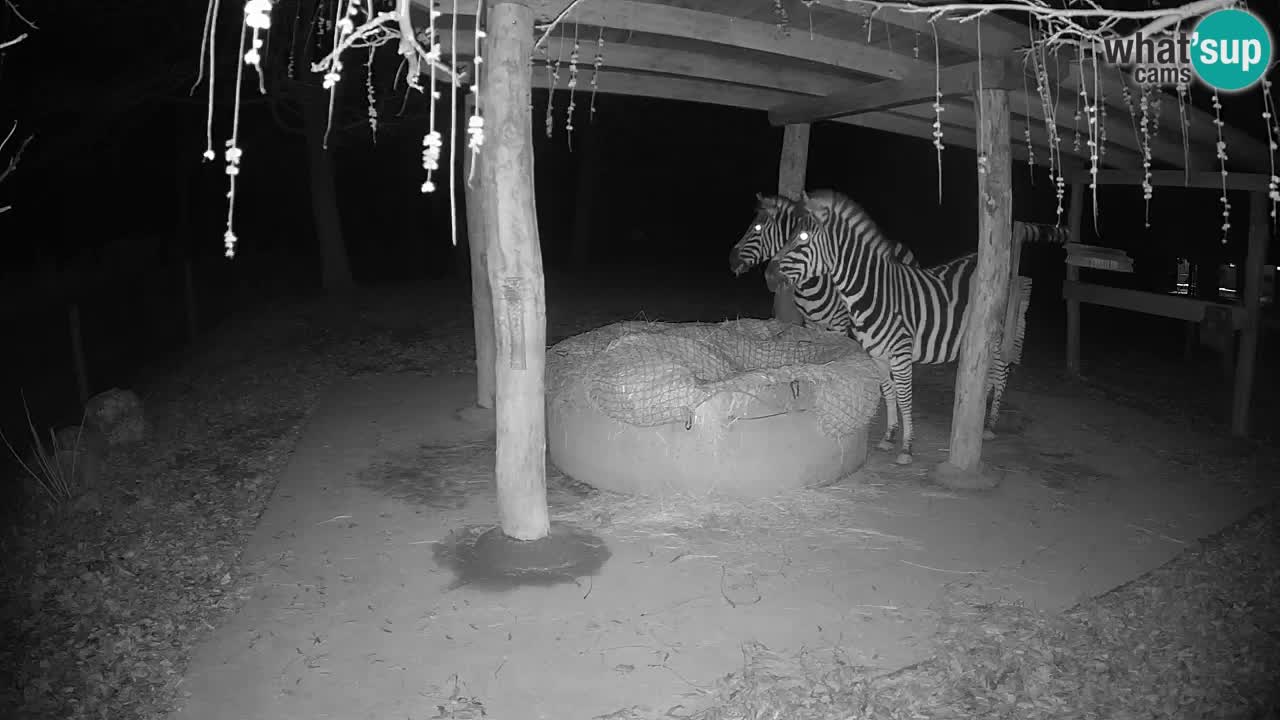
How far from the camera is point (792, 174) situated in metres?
8.79

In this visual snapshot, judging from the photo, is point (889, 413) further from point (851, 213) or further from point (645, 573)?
point (645, 573)

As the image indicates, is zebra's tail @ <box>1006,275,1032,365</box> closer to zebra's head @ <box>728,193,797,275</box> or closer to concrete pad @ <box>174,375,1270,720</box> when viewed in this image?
concrete pad @ <box>174,375,1270,720</box>

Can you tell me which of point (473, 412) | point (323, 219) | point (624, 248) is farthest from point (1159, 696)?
point (624, 248)

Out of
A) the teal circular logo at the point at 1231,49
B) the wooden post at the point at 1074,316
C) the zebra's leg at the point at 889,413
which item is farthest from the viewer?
the wooden post at the point at 1074,316

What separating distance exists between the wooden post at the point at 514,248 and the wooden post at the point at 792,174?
15.0ft

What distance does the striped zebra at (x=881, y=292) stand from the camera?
6980 mm

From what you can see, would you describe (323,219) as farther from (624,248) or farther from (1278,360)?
(1278,360)

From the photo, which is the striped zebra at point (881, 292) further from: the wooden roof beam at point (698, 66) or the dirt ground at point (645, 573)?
the wooden roof beam at point (698, 66)

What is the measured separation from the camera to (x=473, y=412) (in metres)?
7.70

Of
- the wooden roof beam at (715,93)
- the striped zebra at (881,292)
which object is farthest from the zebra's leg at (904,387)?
the wooden roof beam at (715,93)

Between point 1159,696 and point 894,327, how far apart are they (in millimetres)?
3976

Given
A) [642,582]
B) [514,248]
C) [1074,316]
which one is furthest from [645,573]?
[1074,316]

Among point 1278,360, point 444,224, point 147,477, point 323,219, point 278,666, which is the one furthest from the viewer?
point 444,224

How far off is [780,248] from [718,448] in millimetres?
2488
